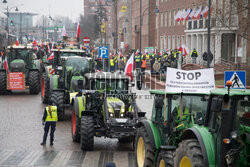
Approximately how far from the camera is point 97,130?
49.1ft

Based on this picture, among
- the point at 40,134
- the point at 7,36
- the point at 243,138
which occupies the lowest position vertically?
the point at 40,134

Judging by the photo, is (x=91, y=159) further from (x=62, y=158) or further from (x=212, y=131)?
(x=212, y=131)

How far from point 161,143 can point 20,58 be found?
884 inches

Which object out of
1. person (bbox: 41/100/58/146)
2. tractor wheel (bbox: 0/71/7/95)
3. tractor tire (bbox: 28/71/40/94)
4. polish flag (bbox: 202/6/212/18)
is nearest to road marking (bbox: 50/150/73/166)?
person (bbox: 41/100/58/146)

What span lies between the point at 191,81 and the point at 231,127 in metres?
2.15

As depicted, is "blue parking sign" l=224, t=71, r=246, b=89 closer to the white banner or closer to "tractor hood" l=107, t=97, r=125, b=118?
"tractor hood" l=107, t=97, r=125, b=118

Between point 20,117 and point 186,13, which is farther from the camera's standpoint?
point 186,13

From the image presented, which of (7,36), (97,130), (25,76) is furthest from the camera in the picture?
(7,36)

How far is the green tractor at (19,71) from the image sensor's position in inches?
1166

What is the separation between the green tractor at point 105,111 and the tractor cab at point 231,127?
6709 millimetres

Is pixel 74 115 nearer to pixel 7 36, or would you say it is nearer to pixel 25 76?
pixel 25 76

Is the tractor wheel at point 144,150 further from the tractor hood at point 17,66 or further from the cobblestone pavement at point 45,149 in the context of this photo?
the tractor hood at point 17,66

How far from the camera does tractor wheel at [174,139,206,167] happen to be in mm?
7906

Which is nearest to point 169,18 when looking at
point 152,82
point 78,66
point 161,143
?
point 152,82
